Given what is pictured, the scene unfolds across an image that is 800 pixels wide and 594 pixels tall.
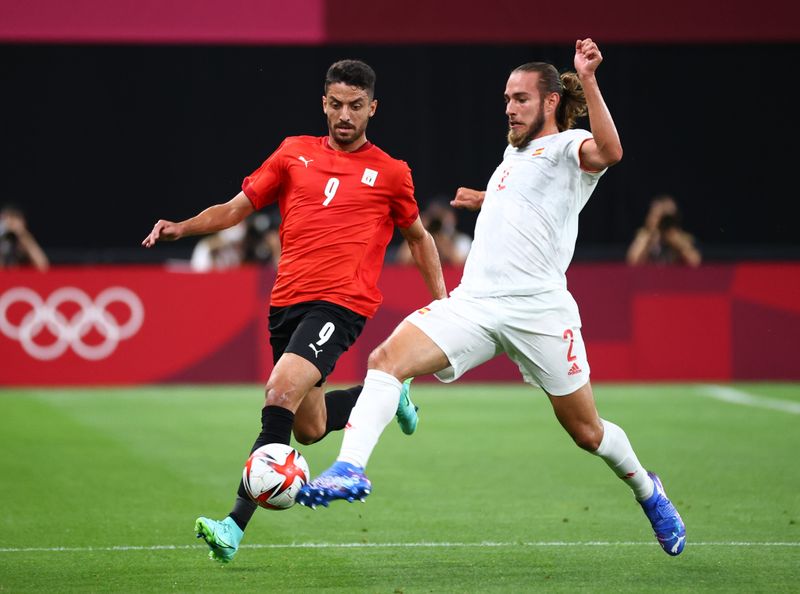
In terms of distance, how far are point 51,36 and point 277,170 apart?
12.0 m

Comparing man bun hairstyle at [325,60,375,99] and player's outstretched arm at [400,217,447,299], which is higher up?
man bun hairstyle at [325,60,375,99]

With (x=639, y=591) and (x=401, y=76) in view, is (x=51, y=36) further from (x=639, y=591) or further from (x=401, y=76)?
(x=639, y=591)

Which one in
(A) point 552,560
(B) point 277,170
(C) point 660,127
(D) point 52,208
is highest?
(B) point 277,170

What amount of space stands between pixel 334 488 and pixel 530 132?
205 cm

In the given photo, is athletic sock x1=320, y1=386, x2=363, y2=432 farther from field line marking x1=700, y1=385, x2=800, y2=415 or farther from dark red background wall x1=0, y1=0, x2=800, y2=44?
dark red background wall x1=0, y1=0, x2=800, y2=44

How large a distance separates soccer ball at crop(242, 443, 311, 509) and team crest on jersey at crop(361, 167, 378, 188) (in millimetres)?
1596

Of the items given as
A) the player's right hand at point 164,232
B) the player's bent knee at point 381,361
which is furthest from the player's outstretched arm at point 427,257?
the player's right hand at point 164,232

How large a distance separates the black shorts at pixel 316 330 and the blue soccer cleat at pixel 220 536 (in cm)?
87

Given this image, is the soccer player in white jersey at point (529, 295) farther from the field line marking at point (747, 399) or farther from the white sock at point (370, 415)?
the field line marking at point (747, 399)

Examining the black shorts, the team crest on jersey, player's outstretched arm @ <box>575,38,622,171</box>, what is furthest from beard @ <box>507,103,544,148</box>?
the black shorts

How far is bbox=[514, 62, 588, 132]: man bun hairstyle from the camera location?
7.19 meters

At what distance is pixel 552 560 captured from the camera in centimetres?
739

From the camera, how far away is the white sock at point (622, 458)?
7.26m

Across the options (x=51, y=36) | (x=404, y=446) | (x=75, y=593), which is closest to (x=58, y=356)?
(x=51, y=36)
